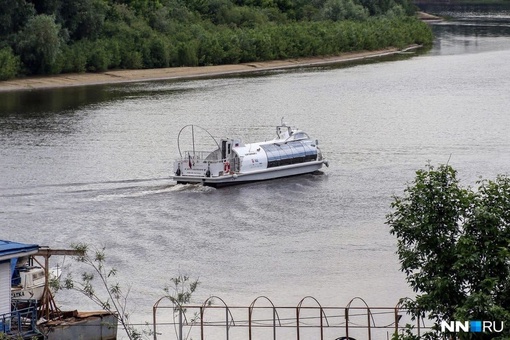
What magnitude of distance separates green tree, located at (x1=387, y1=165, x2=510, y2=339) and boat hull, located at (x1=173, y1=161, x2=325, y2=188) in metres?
32.2

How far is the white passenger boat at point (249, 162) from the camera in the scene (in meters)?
55.0

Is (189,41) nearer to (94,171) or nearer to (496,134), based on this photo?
(496,134)

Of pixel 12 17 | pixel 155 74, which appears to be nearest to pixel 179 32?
pixel 155 74

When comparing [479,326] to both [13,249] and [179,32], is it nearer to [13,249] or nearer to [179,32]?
[13,249]

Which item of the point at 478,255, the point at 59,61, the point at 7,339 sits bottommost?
the point at 7,339

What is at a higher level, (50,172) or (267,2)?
(267,2)

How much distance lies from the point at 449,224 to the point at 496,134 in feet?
159

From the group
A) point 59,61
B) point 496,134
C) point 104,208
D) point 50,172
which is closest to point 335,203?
point 104,208

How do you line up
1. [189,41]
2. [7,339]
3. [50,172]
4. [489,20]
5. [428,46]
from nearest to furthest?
[7,339] → [50,172] → [189,41] → [428,46] → [489,20]

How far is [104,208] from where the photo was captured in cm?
4962

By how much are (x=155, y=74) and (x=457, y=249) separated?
8763cm

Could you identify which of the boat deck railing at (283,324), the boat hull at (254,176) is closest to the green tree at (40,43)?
the boat hull at (254,176)

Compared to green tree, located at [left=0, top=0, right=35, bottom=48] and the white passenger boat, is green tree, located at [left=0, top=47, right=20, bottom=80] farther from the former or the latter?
the white passenger boat

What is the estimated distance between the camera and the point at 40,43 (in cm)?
10156
